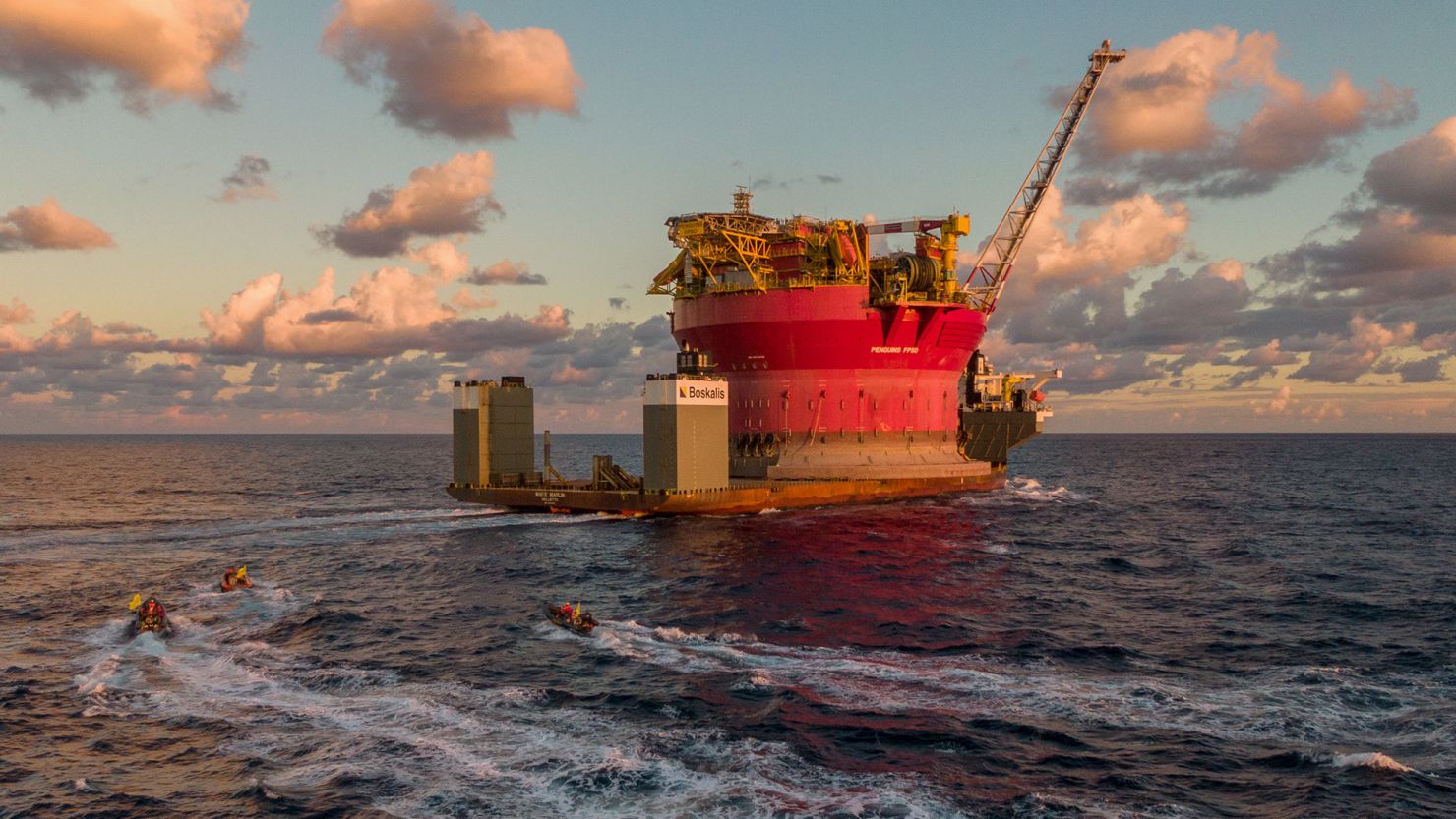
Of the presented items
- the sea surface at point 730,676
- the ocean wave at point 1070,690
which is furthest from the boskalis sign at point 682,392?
the ocean wave at point 1070,690

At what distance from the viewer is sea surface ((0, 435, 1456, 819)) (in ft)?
68.6

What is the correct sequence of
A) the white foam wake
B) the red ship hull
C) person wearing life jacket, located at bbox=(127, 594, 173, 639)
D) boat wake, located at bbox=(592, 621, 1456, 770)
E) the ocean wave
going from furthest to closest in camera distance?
the red ship hull, person wearing life jacket, located at bbox=(127, 594, 173, 639), the ocean wave, boat wake, located at bbox=(592, 621, 1456, 770), the white foam wake

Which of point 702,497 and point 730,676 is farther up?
point 702,497

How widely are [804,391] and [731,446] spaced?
8.18m

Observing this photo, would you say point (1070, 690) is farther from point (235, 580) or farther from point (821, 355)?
point (821, 355)

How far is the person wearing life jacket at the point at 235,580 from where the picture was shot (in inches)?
1734

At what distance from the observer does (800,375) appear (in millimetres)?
79750

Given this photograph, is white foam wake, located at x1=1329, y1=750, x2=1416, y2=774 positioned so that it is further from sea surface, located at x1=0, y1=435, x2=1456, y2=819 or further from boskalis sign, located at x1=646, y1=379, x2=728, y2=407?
boskalis sign, located at x1=646, y1=379, x2=728, y2=407

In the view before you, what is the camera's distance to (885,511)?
236 ft

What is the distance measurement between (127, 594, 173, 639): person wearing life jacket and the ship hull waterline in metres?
33.1

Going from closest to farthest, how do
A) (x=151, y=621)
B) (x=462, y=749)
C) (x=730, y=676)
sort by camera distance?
1. (x=462, y=749)
2. (x=730, y=676)
3. (x=151, y=621)

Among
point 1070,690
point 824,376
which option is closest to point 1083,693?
point 1070,690

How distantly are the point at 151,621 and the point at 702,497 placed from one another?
118 feet

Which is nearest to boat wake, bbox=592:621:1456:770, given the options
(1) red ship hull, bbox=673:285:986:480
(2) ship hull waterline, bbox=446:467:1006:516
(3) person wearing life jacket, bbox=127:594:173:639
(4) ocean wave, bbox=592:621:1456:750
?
(4) ocean wave, bbox=592:621:1456:750
